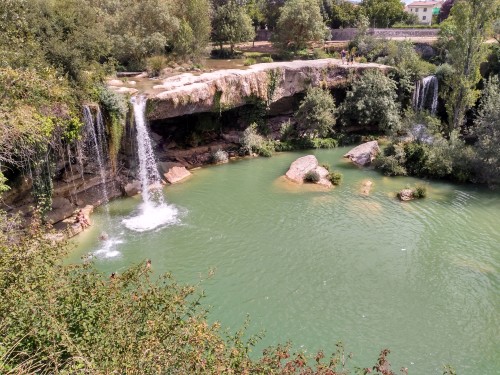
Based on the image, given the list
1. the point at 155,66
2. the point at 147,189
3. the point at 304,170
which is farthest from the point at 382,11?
the point at 147,189

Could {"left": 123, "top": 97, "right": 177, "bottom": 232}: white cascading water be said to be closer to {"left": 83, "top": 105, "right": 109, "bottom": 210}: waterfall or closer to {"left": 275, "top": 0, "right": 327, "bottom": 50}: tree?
{"left": 83, "top": 105, "right": 109, "bottom": 210}: waterfall

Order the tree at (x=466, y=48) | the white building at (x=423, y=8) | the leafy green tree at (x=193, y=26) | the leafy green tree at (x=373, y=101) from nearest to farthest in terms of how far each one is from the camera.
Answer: the tree at (x=466, y=48) < the leafy green tree at (x=373, y=101) < the leafy green tree at (x=193, y=26) < the white building at (x=423, y=8)

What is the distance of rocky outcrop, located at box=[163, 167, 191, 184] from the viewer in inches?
950

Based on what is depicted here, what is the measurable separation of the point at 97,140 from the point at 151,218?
524 centimetres

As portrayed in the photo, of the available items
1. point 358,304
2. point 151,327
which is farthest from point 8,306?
point 358,304

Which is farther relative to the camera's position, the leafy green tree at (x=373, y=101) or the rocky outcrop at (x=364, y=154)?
the leafy green tree at (x=373, y=101)

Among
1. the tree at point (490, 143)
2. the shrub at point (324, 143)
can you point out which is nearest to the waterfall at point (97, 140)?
the shrub at point (324, 143)

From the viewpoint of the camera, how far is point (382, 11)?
61.6 metres

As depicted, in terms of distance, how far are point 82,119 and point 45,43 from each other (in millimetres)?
3675

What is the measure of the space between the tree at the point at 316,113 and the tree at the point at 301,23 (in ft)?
51.3

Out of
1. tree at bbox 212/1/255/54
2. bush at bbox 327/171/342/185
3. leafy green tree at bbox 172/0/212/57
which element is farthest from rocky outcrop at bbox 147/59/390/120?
tree at bbox 212/1/255/54

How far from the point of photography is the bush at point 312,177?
78.9 feet

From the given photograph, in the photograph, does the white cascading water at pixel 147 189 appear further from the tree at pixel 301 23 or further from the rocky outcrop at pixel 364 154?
the tree at pixel 301 23

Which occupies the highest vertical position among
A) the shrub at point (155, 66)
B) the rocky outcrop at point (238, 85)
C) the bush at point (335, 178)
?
the shrub at point (155, 66)
